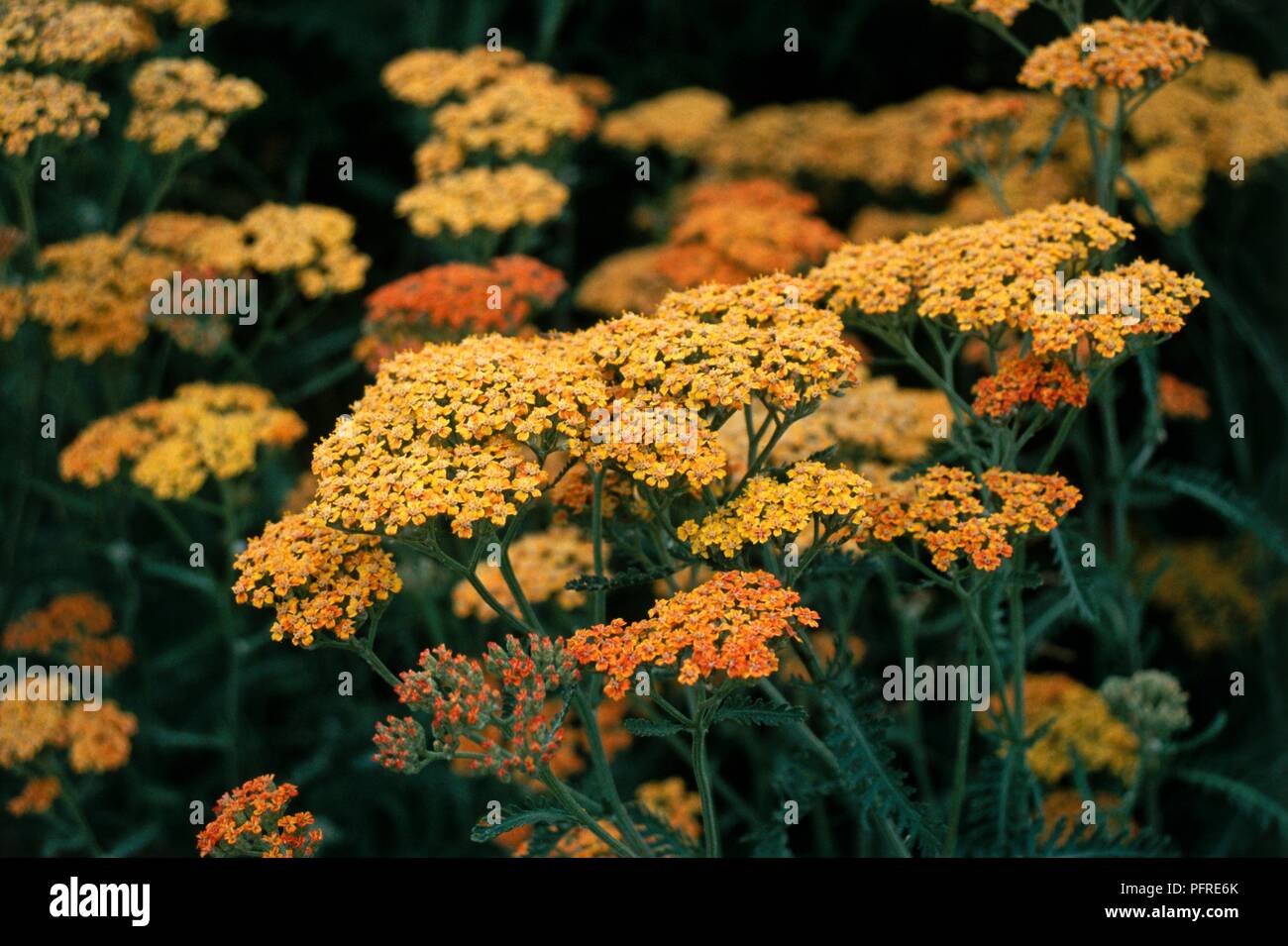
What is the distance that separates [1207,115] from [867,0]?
2.14 m

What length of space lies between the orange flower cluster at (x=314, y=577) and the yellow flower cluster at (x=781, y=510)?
34.9 inches

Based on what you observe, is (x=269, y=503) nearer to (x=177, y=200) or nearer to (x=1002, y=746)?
(x=177, y=200)

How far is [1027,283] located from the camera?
14.1 ft

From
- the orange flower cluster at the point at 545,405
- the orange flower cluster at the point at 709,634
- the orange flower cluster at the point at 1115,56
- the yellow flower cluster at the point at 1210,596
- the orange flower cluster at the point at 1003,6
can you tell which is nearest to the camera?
the orange flower cluster at the point at 709,634

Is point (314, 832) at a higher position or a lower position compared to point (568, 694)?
lower

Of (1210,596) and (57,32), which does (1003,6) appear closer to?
(1210,596)

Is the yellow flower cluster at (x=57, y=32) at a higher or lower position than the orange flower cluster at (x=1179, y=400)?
higher

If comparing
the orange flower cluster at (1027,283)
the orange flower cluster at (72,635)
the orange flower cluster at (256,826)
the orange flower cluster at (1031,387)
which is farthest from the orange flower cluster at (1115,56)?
the orange flower cluster at (72,635)

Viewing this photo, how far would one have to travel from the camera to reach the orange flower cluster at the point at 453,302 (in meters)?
5.69

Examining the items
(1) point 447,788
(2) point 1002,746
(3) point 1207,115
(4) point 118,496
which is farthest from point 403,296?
(3) point 1207,115

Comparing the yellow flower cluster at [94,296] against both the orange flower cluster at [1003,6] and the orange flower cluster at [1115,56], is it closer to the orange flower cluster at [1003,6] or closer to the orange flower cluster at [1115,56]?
the orange flower cluster at [1003,6]

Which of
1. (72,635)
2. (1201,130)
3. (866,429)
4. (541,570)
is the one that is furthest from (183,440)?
(1201,130)

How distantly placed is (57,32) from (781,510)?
3962 mm
